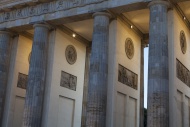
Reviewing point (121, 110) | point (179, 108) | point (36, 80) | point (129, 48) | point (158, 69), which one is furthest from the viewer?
point (129, 48)

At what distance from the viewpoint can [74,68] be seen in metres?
26.6

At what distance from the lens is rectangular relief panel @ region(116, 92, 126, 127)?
2068 cm

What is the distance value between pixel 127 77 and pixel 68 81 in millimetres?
5490

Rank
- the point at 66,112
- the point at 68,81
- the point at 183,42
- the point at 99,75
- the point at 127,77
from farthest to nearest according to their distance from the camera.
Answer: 1. the point at 68,81
2. the point at 66,112
3. the point at 127,77
4. the point at 183,42
5. the point at 99,75

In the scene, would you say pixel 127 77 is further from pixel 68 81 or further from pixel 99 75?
pixel 68 81

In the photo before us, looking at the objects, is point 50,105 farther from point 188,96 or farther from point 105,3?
point 188,96

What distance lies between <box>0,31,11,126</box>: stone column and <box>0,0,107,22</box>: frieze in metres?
1.49

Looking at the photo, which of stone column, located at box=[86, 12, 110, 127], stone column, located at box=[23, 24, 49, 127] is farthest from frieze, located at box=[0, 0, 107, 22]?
stone column, located at box=[86, 12, 110, 127]

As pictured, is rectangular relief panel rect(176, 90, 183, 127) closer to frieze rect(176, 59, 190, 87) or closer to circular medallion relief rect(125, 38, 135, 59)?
frieze rect(176, 59, 190, 87)

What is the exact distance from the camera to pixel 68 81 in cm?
2569

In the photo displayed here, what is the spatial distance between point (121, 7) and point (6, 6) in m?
10.1

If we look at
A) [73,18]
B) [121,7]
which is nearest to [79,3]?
[73,18]

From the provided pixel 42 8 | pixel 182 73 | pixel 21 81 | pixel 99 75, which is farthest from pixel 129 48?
pixel 21 81

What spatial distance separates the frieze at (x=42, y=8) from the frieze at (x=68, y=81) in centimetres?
514
